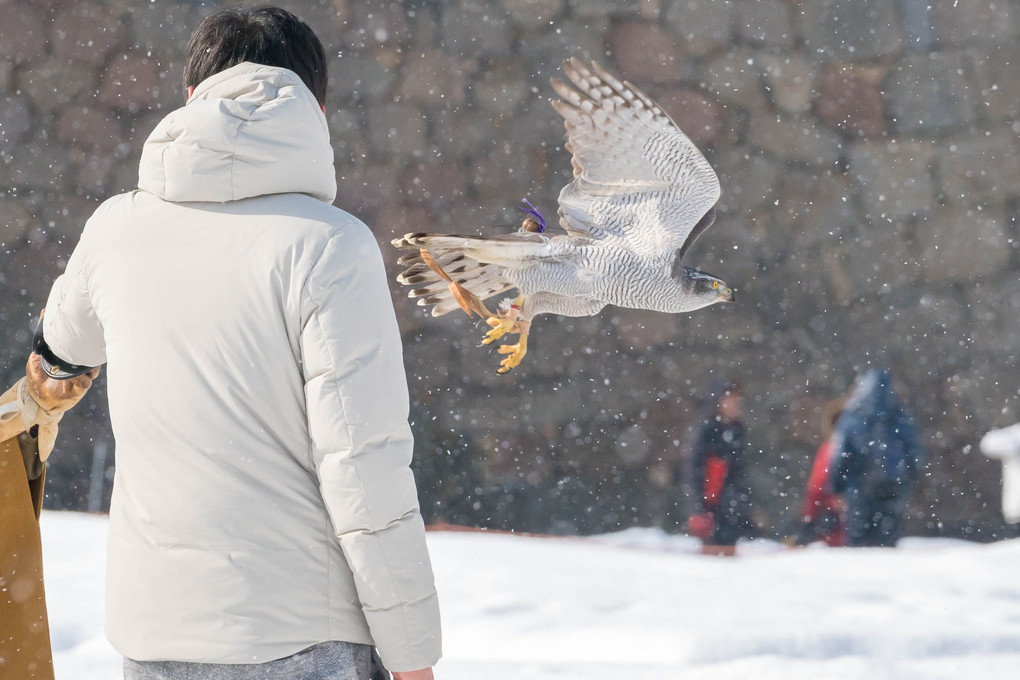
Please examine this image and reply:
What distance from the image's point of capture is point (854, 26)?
3.49 meters

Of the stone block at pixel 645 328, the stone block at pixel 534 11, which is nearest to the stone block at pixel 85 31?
the stone block at pixel 534 11

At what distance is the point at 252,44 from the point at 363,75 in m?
2.60

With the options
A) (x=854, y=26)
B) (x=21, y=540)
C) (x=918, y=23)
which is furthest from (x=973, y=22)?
(x=21, y=540)

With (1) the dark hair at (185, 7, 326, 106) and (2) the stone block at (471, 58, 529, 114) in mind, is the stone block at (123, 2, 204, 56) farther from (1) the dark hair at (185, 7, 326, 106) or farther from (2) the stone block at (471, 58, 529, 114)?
(1) the dark hair at (185, 7, 326, 106)

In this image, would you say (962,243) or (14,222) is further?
(14,222)

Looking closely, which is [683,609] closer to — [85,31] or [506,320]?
[506,320]

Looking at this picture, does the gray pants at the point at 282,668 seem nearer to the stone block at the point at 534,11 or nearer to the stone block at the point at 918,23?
the stone block at the point at 534,11

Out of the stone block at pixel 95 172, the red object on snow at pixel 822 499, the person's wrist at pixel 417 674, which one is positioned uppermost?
the stone block at pixel 95 172

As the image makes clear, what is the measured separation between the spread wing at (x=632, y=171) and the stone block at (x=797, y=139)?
1.64m

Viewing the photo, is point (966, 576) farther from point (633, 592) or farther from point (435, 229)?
point (435, 229)

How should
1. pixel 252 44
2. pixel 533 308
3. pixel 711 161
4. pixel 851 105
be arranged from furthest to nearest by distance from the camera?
pixel 851 105, pixel 711 161, pixel 533 308, pixel 252 44

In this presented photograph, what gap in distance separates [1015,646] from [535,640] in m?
1.23

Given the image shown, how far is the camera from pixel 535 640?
263 cm

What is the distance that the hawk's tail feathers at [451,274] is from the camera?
1.83 m
